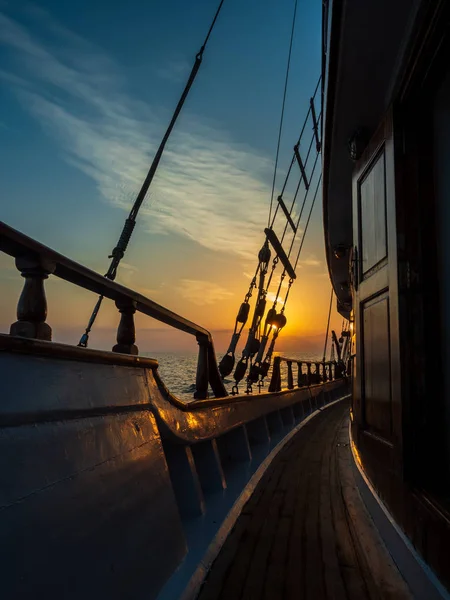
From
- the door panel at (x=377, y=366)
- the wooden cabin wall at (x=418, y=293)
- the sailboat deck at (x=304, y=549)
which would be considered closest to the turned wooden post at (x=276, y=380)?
the sailboat deck at (x=304, y=549)

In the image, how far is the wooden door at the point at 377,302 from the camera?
257 cm

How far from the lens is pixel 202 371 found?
3.72 meters

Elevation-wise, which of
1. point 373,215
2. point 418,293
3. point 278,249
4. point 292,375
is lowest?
point 292,375

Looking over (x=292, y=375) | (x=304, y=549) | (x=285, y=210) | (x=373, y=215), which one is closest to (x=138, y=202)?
(x=373, y=215)

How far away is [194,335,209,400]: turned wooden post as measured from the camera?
3.65m

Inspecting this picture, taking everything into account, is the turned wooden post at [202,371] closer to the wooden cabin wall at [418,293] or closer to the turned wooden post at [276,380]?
the wooden cabin wall at [418,293]

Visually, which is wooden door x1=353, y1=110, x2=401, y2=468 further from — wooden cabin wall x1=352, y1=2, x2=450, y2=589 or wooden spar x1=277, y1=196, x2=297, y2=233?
wooden spar x1=277, y1=196, x2=297, y2=233

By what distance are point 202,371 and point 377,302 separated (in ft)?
4.94

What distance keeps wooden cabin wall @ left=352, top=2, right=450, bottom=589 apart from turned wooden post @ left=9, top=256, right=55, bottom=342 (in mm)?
1761

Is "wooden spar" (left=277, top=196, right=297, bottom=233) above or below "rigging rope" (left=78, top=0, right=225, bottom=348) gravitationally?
above

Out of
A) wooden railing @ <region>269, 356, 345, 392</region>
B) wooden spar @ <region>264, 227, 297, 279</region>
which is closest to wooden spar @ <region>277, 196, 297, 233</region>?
wooden spar @ <region>264, 227, 297, 279</region>

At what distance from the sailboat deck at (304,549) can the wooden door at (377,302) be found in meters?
0.43

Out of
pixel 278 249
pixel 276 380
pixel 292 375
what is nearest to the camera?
pixel 276 380

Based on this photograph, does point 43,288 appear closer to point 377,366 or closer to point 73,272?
point 73,272
